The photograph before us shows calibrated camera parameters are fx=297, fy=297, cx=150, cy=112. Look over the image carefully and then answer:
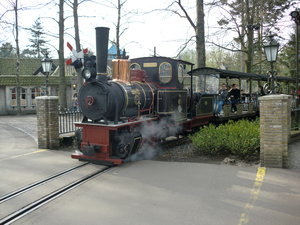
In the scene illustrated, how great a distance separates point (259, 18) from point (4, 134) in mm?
17362

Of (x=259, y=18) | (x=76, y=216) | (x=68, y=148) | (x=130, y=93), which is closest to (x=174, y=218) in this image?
(x=76, y=216)

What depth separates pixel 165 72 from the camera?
31.5ft

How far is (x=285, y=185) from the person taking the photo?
567 cm

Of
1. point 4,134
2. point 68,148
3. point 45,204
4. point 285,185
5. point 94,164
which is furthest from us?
point 4,134

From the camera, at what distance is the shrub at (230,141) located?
7.73 meters

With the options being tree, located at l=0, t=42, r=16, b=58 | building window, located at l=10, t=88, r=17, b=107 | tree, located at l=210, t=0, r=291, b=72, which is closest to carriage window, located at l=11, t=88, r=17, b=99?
building window, located at l=10, t=88, r=17, b=107

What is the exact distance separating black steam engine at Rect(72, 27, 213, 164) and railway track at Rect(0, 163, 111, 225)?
27.4 inches

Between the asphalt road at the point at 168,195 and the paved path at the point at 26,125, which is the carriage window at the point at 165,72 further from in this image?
the paved path at the point at 26,125

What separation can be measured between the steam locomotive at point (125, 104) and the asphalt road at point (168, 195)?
0.64m

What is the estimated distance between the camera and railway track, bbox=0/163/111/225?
15.1ft

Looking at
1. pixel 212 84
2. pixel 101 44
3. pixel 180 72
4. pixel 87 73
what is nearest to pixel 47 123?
pixel 87 73

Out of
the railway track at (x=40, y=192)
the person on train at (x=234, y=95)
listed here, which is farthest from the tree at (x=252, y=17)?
the railway track at (x=40, y=192)

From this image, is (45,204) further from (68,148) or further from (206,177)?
(68,148)

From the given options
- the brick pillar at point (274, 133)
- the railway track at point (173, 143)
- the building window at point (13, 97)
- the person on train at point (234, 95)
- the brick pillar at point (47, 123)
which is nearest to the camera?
the brick pillar at point (274, 133)
